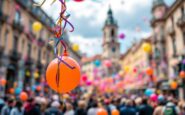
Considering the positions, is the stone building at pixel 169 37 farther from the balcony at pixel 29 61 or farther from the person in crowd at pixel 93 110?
the person in crowd at pixel 93 110

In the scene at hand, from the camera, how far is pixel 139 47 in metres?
48.1

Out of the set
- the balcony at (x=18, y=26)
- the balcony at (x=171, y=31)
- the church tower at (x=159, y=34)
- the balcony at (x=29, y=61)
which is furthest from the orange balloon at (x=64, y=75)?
the church tower at (x=159, y=34)

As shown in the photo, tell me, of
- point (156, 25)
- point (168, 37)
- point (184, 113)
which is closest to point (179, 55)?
point (168, 37)

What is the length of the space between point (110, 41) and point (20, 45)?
5316 centimetres

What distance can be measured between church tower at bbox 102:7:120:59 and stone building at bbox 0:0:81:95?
45.1m

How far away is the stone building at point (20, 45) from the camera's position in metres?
22.6

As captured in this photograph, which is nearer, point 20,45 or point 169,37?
point 20,45

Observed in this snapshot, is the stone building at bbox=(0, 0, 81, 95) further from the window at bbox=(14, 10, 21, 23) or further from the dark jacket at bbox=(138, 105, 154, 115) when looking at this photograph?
the dark jacket at bbox=(138, 105, 154, 115)

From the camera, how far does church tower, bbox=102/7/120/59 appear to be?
7656 cm

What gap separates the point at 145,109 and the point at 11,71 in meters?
19.7

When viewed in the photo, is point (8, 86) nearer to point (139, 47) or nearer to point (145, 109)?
point (145, 109)

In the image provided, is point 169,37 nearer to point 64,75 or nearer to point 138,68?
point 138,68

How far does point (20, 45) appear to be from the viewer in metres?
26.0

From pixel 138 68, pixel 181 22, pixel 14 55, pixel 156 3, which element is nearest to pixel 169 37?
pixel 181 22
